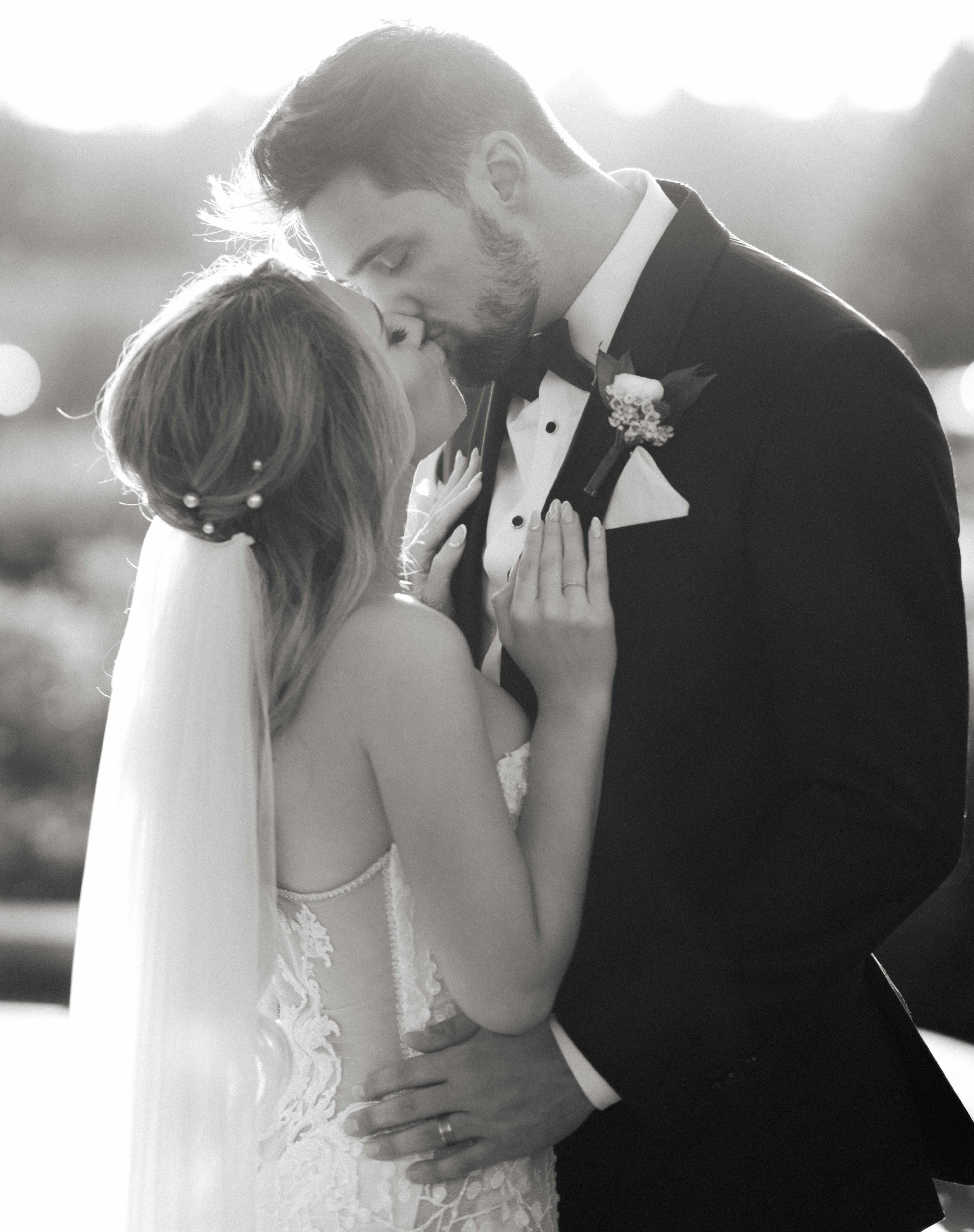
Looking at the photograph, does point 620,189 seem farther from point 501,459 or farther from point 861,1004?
point 861,1004

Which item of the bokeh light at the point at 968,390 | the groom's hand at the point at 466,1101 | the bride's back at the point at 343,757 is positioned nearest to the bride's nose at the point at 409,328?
the bride's back at the point at 343,757

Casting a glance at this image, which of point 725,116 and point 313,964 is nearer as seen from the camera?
point 313,964

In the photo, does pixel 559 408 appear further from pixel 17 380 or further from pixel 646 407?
pixel 17 380

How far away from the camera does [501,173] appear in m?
2.19

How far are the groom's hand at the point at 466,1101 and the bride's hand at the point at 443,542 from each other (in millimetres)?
758

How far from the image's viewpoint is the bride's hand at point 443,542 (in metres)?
2.19

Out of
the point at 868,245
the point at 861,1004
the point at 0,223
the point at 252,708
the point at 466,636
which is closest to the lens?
the point at 252,708

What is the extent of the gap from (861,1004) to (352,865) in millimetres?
867

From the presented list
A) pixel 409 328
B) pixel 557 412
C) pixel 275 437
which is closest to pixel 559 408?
pixel 557 412

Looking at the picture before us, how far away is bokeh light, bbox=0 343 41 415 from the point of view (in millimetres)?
6492

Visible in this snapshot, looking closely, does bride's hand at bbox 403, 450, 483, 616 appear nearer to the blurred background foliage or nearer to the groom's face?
the groom's face

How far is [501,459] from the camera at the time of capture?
7.66ft

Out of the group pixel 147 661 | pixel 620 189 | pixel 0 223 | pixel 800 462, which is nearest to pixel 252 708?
pixel 147 661

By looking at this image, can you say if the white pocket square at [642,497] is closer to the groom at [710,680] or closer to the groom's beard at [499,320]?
the groom at [710,680]
